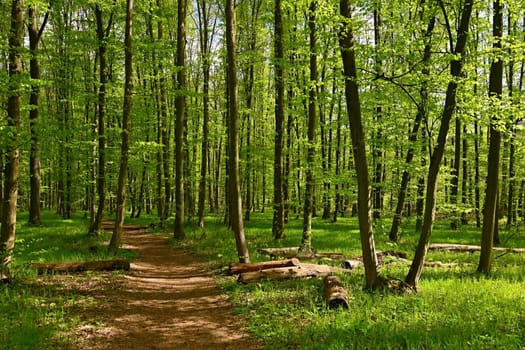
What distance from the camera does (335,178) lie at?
52.6ft

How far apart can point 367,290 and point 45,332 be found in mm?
6321

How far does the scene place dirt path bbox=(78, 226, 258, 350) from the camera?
6367 mm

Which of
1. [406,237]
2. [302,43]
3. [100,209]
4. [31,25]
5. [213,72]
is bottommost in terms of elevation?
[406,237]

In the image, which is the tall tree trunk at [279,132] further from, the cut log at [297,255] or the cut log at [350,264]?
the cut log at [350,264]

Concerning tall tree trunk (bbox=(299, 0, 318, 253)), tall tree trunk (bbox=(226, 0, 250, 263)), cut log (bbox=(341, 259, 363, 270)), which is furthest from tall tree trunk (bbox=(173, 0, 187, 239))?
cut log (bbox=(341, 259, 363, 270))

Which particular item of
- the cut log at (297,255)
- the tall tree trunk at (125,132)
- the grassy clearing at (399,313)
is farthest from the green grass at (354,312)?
the tall tree trunk at (125,132)

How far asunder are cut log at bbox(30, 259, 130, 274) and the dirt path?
1.66 ft

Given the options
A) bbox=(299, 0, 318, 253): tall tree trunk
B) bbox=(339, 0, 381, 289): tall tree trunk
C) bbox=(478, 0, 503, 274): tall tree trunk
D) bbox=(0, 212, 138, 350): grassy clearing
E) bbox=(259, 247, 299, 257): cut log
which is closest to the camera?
bbox=(0, 212, 138, 350): grassy clearing

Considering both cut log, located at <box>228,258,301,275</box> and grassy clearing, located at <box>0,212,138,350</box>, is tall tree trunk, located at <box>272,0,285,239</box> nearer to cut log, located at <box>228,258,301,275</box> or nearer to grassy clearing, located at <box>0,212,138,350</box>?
cut log, located at <box>228,258,301,275</box>

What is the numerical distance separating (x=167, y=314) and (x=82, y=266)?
436 centimetres

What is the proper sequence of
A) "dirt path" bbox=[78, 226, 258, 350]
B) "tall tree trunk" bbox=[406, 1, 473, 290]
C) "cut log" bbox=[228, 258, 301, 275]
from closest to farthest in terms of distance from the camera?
"dirt path" bbox=[78, 226, 258, 350]
"tall tree trunk" bbox=[406, 1, 473, 290]
"cut log" bbox=[228, 258, 301, 275]

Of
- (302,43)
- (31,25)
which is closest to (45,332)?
(302,43)

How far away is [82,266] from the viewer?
10.8 m

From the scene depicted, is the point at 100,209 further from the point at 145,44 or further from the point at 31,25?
the point at 31,25
